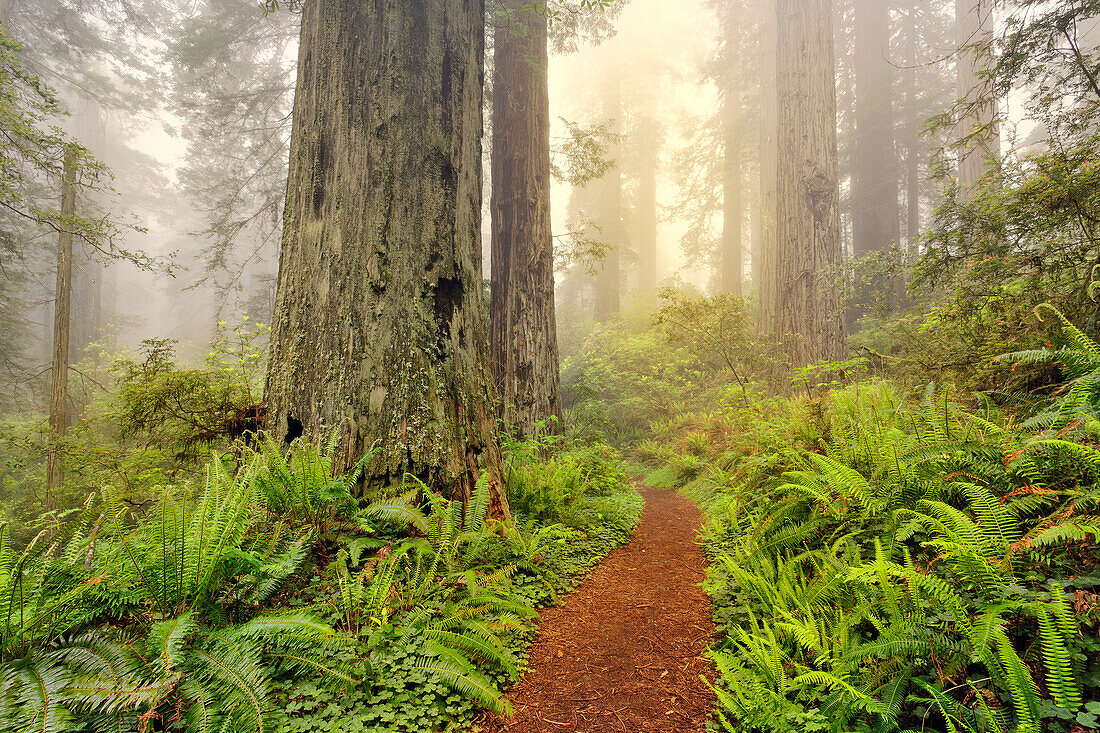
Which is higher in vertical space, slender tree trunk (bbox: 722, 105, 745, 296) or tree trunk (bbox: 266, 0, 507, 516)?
slender tree trunk (bbox: 722, 105, 745, 296)

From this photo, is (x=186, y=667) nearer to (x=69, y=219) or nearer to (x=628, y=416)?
(x=69, y=219)

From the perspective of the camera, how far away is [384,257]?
10.9 feet

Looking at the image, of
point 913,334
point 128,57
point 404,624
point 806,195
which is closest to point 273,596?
point 404,624

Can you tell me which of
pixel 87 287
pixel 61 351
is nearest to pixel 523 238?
pixel 61 351

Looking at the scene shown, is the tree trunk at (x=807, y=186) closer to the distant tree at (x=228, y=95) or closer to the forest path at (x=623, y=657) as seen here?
the forest path at (x=623, y=657)

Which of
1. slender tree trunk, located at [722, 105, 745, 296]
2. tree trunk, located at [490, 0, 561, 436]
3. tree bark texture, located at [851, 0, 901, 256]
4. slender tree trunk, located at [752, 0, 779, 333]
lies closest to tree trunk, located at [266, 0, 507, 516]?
tree trunk, located at [490, 0, 561, 436]

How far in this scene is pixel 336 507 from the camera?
2.89 m

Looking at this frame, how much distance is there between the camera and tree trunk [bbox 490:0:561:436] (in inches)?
253

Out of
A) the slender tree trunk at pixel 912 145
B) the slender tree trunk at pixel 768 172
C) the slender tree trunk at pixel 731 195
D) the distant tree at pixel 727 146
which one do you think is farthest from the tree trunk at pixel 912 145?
the slender tree trunk at pixel 768 172

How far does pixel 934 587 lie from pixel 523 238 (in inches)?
232

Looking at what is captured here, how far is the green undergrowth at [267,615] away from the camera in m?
1.62

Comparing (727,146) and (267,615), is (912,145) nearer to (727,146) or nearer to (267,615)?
(727,146)

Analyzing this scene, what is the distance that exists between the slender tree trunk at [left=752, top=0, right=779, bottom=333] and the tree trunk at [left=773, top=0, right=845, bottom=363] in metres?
0.20

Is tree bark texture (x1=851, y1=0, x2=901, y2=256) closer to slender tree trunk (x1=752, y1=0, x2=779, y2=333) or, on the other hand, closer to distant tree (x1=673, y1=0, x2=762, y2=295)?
distant tree (x1=673, y1=0, x2=762, y2=295)
